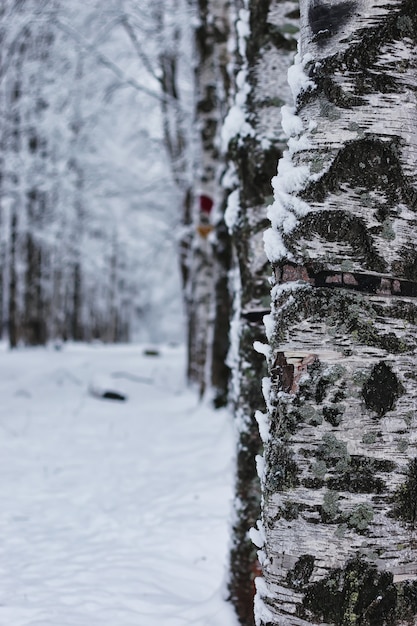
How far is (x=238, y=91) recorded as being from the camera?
2781 mm

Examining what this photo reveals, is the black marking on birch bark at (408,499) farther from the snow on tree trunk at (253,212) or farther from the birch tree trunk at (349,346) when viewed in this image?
the snow on tree trunk at (253,212)

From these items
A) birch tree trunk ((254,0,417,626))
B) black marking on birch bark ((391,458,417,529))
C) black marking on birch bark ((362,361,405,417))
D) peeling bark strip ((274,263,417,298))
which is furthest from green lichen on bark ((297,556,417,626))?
peeling bark strip ((274,263,417,298))

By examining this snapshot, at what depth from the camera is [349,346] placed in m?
1.43

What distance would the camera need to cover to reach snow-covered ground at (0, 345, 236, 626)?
2.67 metres

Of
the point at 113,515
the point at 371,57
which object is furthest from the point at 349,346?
the point at 113,515

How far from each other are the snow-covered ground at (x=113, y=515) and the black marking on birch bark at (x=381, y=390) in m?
1.46

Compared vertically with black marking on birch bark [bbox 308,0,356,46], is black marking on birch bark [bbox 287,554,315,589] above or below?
below

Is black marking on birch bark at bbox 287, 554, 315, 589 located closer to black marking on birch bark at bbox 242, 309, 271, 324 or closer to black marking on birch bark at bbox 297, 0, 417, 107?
black marking on birch bark at bbox 297, 0, 417, 107

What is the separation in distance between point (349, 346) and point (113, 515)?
128 inches

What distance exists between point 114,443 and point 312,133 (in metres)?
5.81

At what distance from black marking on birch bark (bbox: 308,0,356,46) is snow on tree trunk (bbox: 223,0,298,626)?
1.03 meters

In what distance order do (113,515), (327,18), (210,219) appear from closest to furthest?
(327,18)
(113,515)
(210,219)

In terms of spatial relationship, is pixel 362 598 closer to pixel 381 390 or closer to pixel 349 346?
pixel 381 390

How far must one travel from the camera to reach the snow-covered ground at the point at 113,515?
105 inches
